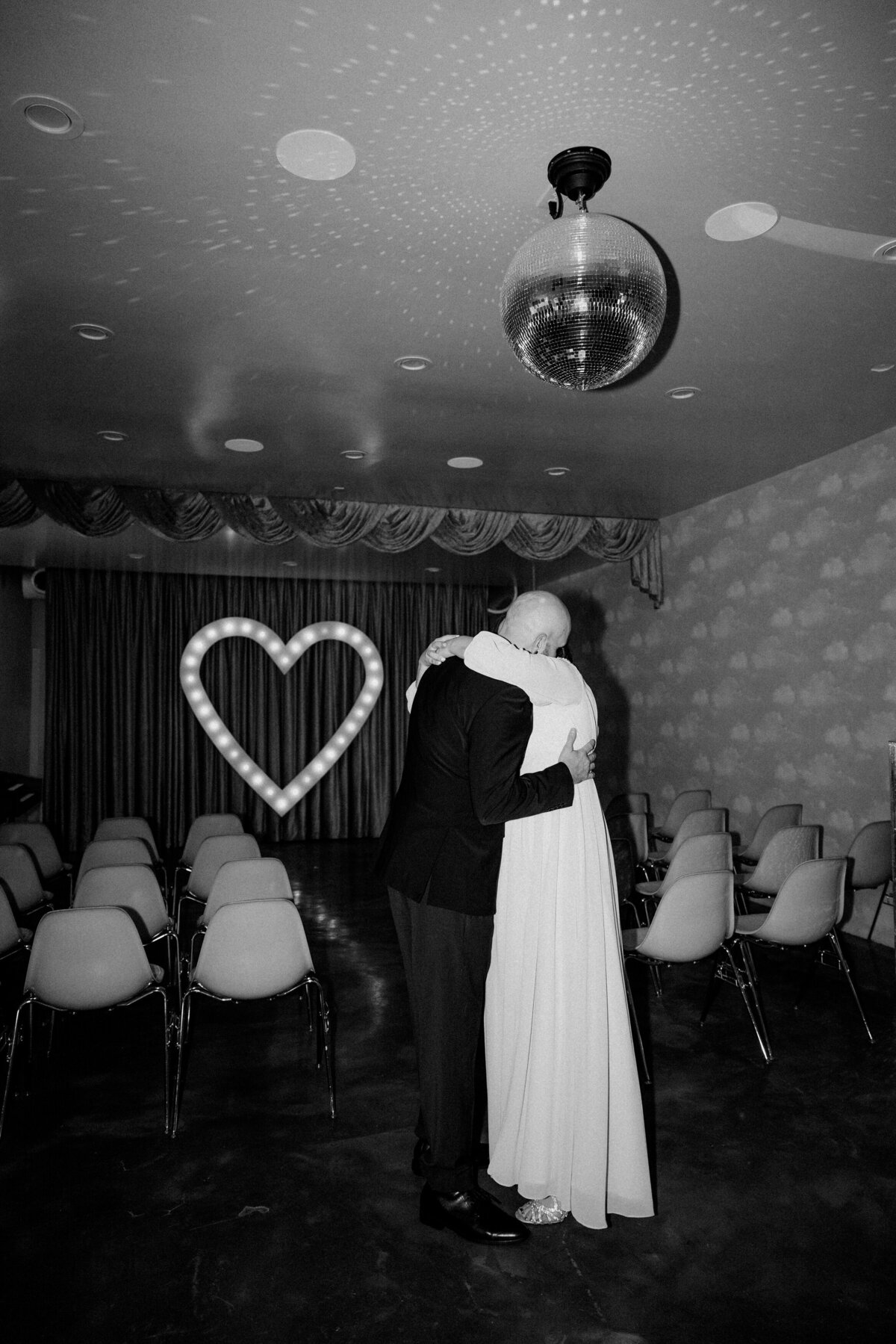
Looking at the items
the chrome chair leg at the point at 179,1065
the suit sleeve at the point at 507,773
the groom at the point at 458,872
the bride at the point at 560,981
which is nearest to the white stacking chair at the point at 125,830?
the chrome chair leg at the point at 179,1065

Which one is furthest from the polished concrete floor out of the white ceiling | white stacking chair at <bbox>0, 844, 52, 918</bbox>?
the white ceiling

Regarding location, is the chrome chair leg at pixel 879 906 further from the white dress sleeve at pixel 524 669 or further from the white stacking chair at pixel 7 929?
the white stacking chair at pixel 7 929

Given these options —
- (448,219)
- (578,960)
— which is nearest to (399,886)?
(578,960)

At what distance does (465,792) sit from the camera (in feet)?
7.60

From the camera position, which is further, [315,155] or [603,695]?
[603,695]

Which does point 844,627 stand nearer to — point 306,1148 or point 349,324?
point 349,324

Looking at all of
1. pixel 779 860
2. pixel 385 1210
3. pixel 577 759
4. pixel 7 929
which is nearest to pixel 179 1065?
pixel 385 1210

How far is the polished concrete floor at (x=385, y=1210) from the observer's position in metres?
2.10

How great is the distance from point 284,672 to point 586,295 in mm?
6391

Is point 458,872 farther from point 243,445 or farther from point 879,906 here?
point 243,445

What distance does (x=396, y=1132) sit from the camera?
3.07 metres

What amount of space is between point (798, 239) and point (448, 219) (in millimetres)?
1385

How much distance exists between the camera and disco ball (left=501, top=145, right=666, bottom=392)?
2.30 m

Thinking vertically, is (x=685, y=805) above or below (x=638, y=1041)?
above
